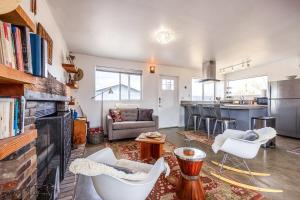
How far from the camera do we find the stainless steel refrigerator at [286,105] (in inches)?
177

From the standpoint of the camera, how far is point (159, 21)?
2650mm

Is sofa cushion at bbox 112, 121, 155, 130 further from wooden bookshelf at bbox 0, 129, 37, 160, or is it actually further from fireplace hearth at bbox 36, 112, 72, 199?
wooden bookshelf at bbox 0, 129, 37, 160

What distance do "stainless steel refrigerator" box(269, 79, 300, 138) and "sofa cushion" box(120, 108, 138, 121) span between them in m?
4.47

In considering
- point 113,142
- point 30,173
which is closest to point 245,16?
point 30,173

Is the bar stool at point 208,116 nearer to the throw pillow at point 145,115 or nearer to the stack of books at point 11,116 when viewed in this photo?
the throw pillow at point 145,115

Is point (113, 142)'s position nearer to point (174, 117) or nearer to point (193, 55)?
point (174, 117)

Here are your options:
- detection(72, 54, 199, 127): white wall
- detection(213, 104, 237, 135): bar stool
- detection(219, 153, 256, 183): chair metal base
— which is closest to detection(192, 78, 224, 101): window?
detection(72, 54, 199, 127): white wall

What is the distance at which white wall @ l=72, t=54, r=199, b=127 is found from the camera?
15.2ft

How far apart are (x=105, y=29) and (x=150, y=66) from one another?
2694 mm

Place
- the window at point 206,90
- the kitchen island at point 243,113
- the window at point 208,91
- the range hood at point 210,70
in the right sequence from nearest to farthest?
the kitchen island at point 243,113, the range hood at point 210,70, the window at point 206,90, the window at point 208,91

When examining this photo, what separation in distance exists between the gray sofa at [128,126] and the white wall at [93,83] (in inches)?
27.3

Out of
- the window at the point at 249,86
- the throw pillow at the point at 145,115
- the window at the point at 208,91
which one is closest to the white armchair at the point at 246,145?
the throw pillow at the point at 145,115

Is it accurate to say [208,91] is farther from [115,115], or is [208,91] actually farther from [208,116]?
[115,115]

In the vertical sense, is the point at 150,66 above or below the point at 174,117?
above
